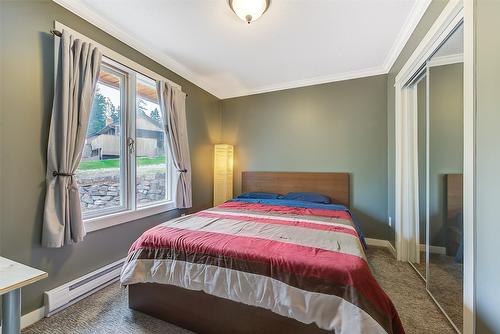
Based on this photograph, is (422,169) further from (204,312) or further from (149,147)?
(149,147)

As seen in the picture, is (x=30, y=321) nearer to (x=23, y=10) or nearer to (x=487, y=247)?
(x=23, y=10)

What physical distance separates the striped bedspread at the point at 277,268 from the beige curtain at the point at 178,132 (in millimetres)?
1027

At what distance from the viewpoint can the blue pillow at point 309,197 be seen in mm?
3014

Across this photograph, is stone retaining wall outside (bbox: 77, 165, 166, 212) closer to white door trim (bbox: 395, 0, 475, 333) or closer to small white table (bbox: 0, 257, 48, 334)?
small white table (bbox: 0, 257, 48, 334)

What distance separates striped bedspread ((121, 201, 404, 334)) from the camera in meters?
1.06

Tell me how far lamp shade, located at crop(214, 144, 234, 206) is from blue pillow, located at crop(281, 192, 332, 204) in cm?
109

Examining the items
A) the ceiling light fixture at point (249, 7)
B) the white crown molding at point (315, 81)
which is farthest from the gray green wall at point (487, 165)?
the white crown molding at point (315, 81)

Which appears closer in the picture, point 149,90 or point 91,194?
point 91,194

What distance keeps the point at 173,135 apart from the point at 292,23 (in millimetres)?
1945

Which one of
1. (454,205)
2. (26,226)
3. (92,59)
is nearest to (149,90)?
(92,59)

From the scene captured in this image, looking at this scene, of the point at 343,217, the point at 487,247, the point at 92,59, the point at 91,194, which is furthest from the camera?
the point at 343,217

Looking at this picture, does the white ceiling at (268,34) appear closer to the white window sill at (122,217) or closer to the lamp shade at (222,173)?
the lamp shade at (222,173)

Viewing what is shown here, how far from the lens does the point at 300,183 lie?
3.39 metres

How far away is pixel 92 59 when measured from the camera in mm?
1853
